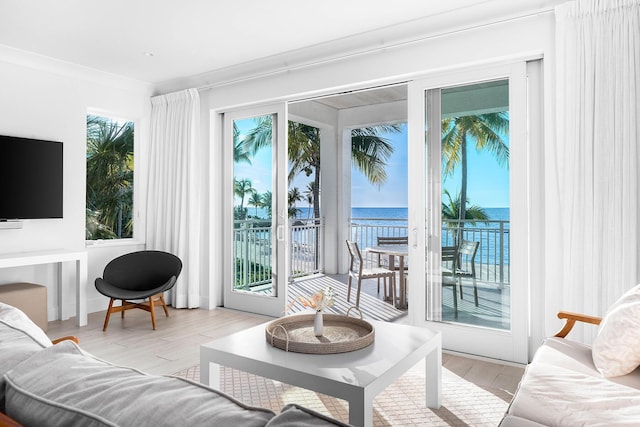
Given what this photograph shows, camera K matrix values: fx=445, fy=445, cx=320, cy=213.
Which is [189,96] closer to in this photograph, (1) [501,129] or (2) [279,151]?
(2) [279,151]

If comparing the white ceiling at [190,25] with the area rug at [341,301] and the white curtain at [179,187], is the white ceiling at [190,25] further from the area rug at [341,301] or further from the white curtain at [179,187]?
the area rug at [341,301]

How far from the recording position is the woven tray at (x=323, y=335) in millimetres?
2096

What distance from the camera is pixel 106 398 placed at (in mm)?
722

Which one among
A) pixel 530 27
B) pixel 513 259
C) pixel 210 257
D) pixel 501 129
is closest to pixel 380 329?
pixel 513 259

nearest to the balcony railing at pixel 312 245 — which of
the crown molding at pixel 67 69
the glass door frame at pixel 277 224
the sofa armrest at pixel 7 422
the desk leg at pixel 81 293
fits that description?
the glass door frame at pixel 277 224

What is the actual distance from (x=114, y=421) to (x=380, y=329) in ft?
6.43

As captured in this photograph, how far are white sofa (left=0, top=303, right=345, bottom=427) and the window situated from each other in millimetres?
4606

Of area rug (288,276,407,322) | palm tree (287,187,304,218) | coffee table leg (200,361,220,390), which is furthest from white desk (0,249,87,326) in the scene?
palm tree (287,187,304,218)

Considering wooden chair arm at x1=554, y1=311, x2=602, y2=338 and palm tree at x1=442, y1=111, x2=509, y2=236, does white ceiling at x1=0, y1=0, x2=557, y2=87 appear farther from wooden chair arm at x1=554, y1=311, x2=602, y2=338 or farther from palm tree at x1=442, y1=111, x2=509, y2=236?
wooden chair arm at x1=554, y1=311, x2=602, y2=338

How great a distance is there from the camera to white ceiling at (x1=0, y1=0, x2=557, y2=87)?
3.22m

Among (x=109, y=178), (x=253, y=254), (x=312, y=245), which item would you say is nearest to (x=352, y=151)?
(x=312, y=245)

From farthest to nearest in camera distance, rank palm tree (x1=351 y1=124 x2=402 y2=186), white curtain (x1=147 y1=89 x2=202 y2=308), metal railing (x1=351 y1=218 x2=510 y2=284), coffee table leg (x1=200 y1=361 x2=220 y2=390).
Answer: palm tree (x1=351 y1=124 x2=402 y2=186)
white curtain (x1=147 y1=89 x2=202 y2=308)
metal railing (x1=351 y1=218 x2=510 y2=284)
coffee table leg (x1=200 y1=361 x2=220 y2=390)

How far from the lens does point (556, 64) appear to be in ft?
9.97

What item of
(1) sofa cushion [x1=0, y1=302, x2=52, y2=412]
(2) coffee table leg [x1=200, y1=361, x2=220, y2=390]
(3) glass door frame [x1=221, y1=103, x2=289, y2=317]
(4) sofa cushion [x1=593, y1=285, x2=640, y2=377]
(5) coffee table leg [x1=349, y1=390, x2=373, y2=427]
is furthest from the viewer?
(3) glass door frame [x1=221, y1=103, x2=289, y2=317]
